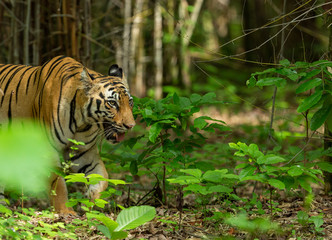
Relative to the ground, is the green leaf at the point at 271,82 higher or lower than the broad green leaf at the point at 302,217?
higher

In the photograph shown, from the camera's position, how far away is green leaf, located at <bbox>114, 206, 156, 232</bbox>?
275cm

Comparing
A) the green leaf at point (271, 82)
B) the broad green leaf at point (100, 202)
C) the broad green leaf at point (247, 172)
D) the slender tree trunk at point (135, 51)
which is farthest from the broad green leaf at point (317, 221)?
the slender tree trunk at point (135, 51)

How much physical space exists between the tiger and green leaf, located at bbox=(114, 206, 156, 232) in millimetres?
1118

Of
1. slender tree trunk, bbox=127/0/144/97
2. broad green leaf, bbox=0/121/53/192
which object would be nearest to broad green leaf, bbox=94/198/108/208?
broad green leaf, bbox=0/121/53/192

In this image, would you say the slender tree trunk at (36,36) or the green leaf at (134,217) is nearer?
the green leaf at (134,217)

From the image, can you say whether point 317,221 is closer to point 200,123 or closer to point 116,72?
point 200,123

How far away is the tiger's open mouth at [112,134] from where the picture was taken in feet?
13.5

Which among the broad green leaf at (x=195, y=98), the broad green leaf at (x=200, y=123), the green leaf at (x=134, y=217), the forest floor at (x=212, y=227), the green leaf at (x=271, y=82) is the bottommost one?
the forest floor at (x=212, y=227)

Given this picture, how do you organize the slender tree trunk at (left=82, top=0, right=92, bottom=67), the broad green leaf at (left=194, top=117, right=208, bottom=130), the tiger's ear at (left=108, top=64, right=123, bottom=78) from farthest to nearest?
the slender tree trunk at (left=82, top=0, right=92, bottom=67) < the tiger's ear at (left=108, top=64, right=123, bottom=78) < the broad green leaf at (left=194, top=117, right=208, bottom=130)

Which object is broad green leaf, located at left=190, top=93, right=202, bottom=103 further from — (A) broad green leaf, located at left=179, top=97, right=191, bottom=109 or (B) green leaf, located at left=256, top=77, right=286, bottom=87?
(B) green leaf, located at left=256, top=77, right=286, bottom=87

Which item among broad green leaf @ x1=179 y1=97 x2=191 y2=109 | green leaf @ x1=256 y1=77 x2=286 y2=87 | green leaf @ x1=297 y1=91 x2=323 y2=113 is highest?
green leaf @ x1=256 y1=77 x2=286 y2=87

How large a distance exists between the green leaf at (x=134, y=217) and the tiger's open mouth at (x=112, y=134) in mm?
1365

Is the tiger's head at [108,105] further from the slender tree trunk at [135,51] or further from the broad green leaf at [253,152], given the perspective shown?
the slender tree trunk at [135,51]

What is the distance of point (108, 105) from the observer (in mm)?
4090
